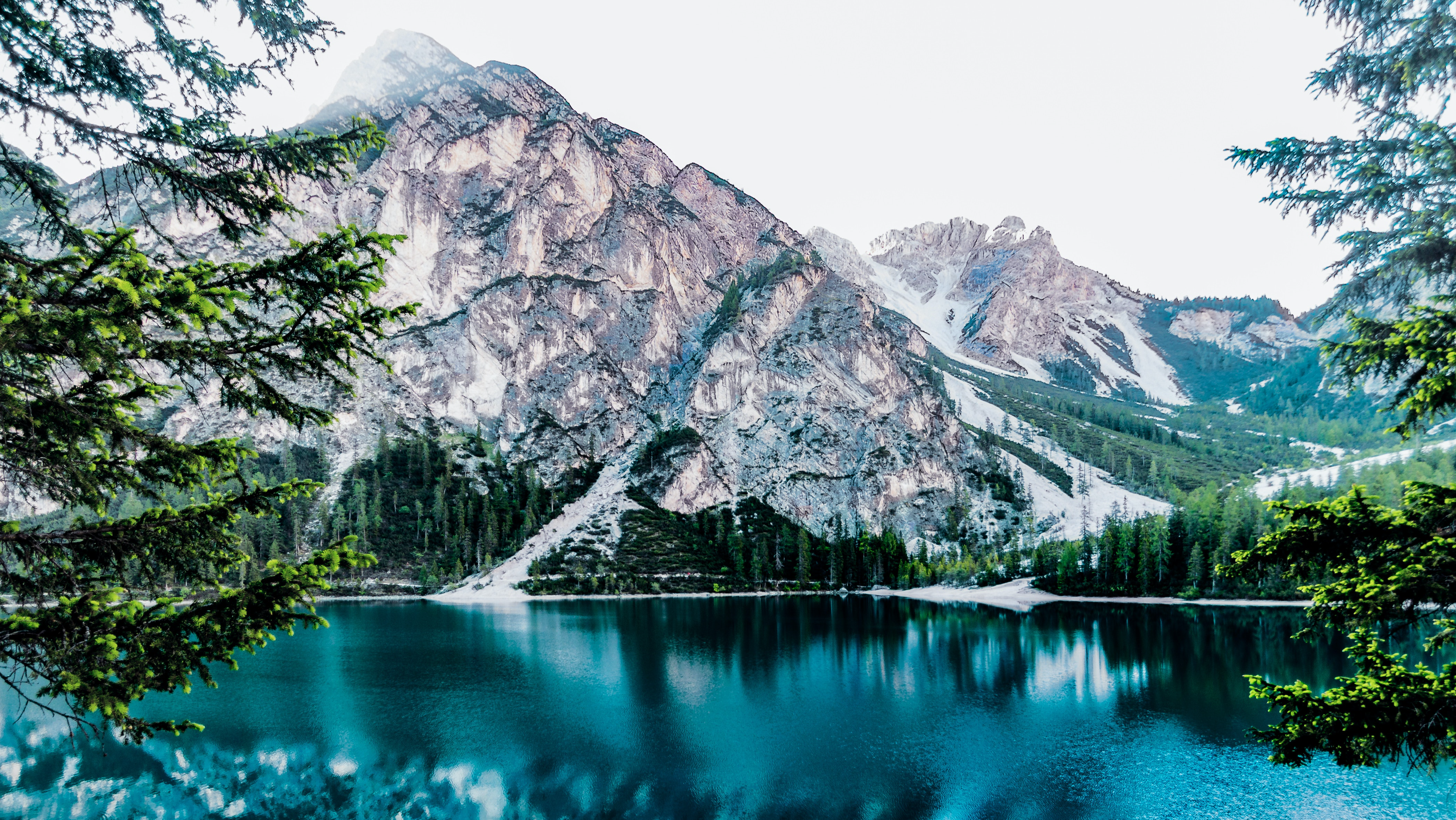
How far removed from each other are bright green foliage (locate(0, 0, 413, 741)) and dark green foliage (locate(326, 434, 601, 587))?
13812 cm

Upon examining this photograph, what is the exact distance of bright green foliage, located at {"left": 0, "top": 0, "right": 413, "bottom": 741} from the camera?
5.59m

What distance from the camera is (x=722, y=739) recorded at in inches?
1454

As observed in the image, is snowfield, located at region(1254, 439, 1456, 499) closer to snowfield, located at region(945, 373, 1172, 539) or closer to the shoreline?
snowfield, located at region(945, 373, 1172, 539)

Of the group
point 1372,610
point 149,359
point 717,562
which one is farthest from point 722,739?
point 717,562

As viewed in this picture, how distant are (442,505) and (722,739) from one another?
435 ft

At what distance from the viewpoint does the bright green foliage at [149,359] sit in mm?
5586

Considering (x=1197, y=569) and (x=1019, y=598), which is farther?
(x=1019, y=598)

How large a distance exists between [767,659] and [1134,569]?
2997 inches

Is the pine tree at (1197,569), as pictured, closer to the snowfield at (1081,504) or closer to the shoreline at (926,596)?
the shoreline at (926,596)

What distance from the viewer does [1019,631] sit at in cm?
7725

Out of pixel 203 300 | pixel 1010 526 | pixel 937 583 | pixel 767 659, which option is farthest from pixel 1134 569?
pixel 203 300

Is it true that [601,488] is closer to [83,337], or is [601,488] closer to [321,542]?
[321,542]

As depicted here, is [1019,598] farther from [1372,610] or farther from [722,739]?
[1372,610]

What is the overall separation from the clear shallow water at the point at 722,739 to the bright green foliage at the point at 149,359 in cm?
2477
